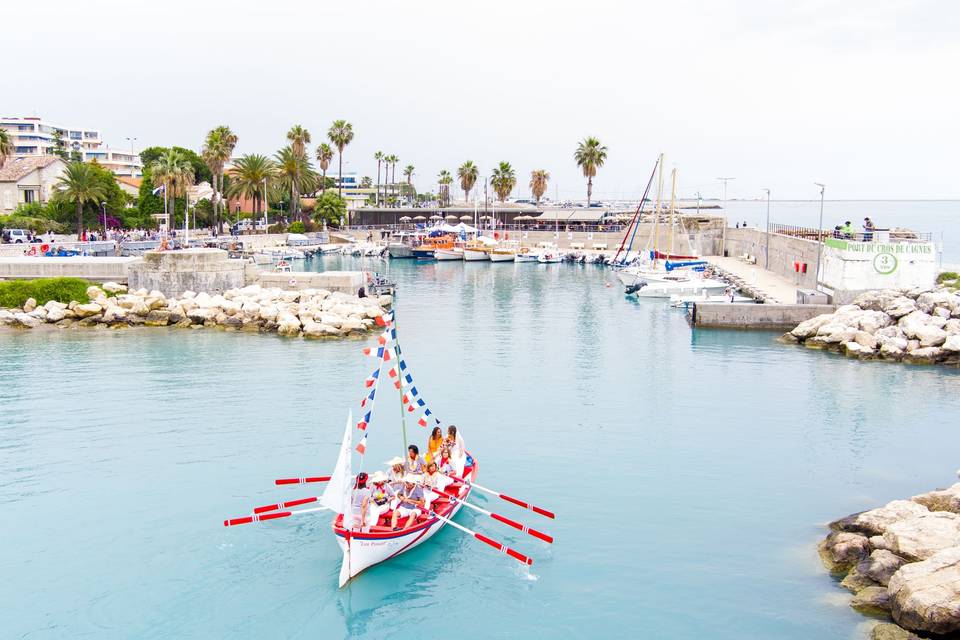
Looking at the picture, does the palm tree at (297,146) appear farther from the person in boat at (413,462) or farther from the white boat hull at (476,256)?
the person in boat at (413,462)

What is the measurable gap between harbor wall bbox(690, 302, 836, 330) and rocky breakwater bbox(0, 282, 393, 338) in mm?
20329

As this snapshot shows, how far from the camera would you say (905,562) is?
56.9 feet

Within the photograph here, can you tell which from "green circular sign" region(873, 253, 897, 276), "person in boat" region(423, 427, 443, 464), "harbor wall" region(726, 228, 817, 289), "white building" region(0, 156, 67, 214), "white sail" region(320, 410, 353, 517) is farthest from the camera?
"white building" region(0, 156, 67, 214)

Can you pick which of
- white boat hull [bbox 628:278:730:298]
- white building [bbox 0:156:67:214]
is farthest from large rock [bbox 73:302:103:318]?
white building [bbox 0:156:67:214]

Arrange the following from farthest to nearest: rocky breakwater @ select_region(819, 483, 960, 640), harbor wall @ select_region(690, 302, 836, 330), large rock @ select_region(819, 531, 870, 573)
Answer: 1. harbor wall @ select_region(690, 302, 836, 330)
2. large rock @ select_region(819, 531, 870, 573)
3. rocky breakwater @ select_region(819, 483, 960, 640)

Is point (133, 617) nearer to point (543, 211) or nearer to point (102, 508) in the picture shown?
point (102, 508)

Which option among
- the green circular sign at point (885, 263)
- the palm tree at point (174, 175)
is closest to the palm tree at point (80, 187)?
the palm tree at point (174, 175)

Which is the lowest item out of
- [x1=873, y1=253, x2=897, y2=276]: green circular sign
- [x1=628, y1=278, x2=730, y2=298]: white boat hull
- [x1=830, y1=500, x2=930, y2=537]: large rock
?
[x1=830, y1=500, x2=930, y2=537]: large rock

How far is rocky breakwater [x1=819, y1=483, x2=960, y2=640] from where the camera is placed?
15320 millimetres

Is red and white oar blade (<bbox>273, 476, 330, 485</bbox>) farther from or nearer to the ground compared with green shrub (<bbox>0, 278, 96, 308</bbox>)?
nearer to the ground

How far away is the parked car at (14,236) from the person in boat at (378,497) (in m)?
64.0

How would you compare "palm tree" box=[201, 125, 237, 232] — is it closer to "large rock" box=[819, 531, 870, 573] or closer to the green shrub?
the green shrub

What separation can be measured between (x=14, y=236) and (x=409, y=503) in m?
65.8

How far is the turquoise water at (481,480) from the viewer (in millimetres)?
17078
